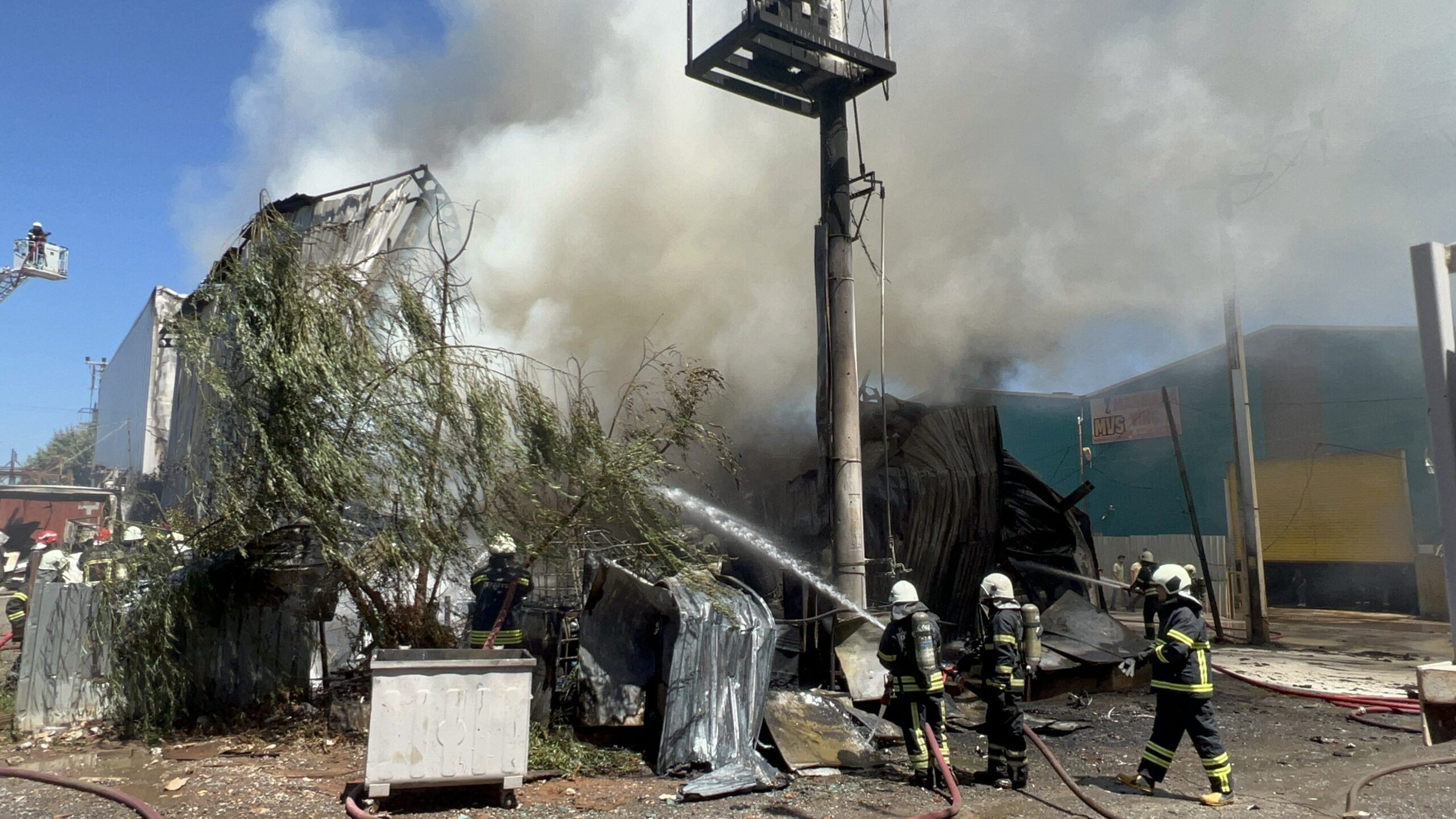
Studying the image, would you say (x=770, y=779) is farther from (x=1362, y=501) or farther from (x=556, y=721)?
(x=1362, y=501)

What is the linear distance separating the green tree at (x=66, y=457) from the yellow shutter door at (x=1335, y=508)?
138ft

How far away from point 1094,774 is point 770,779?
2158mm

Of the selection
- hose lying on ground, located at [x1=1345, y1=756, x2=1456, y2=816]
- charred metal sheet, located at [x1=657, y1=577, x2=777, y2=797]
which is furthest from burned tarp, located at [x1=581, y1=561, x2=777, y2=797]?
hose lying on ground, located at [x1=1345, y1=756, x2=1456, y2=816]

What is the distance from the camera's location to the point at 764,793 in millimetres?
5168

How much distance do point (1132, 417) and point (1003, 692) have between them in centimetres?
2036

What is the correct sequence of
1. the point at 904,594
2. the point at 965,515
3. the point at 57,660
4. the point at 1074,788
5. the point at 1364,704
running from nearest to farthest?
the point at 1074,788, the point at 904,594, the point at 57,660, the point at 1364,704, the point at 965,515

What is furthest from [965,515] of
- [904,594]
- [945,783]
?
[945,783]

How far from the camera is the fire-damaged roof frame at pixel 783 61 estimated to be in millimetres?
8227

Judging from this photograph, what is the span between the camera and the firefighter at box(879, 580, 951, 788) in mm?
5324

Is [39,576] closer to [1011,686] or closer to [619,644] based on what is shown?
[619,644]

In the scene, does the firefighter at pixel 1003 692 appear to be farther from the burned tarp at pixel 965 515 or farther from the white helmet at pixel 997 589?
the burned tarp at pixel 965 515

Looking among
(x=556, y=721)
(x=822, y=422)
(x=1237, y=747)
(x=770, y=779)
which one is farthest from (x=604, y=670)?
(x=1237, y=747)

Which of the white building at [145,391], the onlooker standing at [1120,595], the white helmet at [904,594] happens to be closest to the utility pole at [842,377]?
the white helmet at [904,594]

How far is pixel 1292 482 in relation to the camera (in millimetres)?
20531
